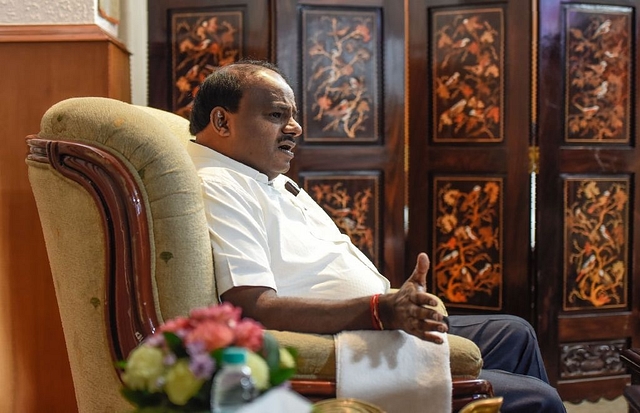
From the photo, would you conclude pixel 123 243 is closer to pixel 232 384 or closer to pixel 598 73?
pixel 232 384

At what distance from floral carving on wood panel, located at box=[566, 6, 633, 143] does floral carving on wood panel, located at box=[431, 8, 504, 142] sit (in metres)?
0.29

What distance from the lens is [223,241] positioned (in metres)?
1.23

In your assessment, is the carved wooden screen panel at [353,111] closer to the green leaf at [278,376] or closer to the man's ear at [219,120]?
the man's ear at [219,120]

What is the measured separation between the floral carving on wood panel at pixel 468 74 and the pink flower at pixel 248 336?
92.0 inches

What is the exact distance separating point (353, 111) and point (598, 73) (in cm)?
102

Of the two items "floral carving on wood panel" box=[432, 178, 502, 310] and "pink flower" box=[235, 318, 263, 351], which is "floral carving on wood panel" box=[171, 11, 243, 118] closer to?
"floral carving on wood panel" box=[432, 178, 502, 310]

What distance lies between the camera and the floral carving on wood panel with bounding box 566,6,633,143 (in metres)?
2.83

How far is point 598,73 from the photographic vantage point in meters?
2.86

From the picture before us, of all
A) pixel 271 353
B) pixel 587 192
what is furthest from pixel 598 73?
pixel 271 353

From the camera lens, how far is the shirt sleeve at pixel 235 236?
1205 mm

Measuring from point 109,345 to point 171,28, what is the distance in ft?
6.63

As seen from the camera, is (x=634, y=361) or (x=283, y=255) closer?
(x=283, y=255)

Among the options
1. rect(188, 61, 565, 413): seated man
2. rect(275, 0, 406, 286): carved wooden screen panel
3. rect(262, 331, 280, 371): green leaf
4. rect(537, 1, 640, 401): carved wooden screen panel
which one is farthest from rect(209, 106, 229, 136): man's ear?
rect(537, 1, 640, 401): carved wooden screen panel

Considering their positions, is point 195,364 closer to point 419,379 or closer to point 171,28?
point 419,379
